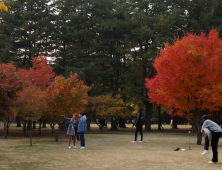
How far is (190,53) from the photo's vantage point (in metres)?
18.8

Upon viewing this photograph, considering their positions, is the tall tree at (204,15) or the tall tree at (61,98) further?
the tall tree at (204,15)

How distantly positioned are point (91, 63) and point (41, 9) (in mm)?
10028

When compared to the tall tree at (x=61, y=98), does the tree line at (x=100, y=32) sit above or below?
above

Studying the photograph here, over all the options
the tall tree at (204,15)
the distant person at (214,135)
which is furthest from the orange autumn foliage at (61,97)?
the tall tree at (204,15)

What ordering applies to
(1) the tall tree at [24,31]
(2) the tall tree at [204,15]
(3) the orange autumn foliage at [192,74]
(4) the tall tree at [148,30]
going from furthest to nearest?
(2) the tall tree at [204,15], (4) the tall tree at [148,30], (1) the tall tree at [24,31], (3) the orange autumn foliage at [192,74]

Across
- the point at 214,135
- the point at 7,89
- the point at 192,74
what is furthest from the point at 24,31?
the point at 214,135

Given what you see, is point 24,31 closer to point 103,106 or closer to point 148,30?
point 103,106

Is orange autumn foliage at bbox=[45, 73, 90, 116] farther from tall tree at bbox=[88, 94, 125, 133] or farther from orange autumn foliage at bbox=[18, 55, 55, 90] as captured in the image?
tall tree at bbox=[88, 94, 125, 133]

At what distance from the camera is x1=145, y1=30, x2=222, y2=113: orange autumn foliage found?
18484 mm

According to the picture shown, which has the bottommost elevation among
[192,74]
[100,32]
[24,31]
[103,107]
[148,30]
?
[103,107]

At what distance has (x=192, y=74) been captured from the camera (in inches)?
731

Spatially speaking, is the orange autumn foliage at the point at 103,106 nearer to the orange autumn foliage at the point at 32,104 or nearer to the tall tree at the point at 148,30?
the tall tree at the point at 148,30

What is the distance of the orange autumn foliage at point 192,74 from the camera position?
1848 centimetres

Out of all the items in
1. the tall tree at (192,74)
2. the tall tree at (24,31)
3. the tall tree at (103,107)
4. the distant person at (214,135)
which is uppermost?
the tall tree at (24,31)
